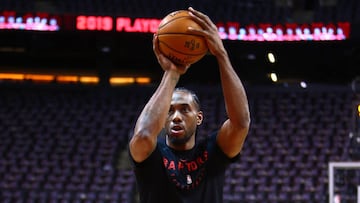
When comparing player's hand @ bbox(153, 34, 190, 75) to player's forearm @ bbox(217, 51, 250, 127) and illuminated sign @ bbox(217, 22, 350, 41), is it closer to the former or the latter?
player's forearm @ bbox(217, 51, 250, 127)

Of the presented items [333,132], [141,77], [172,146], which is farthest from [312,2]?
[172,146]

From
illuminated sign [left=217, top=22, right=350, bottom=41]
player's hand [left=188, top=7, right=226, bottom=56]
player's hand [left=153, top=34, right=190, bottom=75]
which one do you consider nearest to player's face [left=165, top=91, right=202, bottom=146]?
player's hand [left=153, top=34, right=190, bottom=75]

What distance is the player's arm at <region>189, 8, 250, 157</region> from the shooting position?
317cm

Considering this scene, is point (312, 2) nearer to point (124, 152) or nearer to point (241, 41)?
point (241, 41)

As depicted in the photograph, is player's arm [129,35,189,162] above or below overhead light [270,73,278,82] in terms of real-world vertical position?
below

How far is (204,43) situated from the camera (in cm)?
320

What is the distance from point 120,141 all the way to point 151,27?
2.89 m

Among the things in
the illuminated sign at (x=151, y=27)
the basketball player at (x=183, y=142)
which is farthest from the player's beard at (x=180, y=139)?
the illuminated sign at (x=151, y=27)

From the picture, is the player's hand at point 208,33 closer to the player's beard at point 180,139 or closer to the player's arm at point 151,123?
the player's arm at point 151,123

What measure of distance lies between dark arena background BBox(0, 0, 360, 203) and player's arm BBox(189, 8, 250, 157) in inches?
484

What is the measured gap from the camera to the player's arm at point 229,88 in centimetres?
317

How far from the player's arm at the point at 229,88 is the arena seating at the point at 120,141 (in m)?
12.2

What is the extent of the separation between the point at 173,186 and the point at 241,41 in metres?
15.4

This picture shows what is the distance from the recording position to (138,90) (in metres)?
18.8
